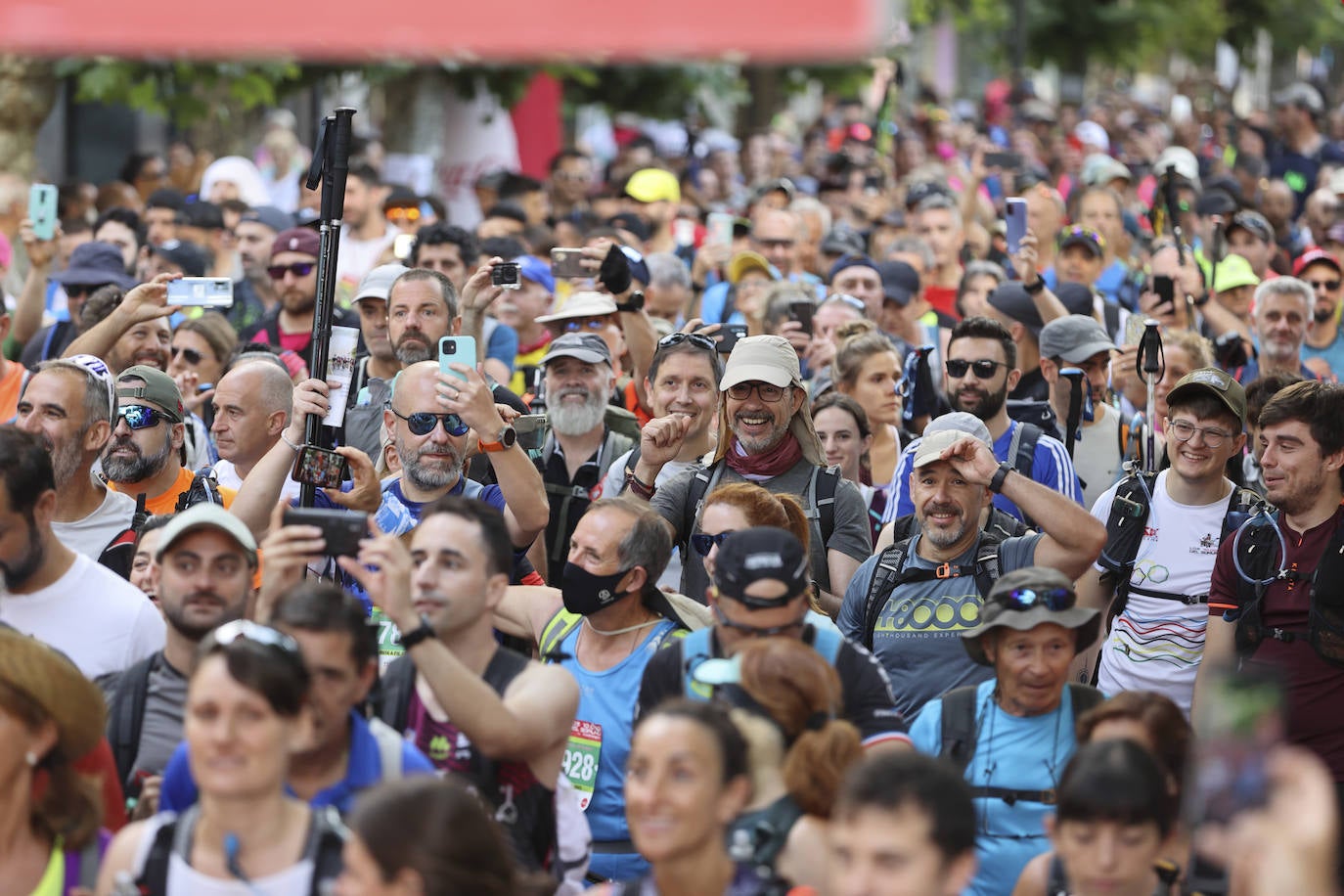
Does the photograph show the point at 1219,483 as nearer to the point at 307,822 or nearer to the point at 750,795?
the point at 750,795

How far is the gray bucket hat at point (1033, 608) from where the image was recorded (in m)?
5.10

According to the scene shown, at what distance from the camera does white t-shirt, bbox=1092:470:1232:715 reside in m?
6.31

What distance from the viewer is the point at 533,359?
9.91 m

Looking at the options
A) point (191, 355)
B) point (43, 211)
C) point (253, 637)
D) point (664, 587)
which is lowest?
point (664, 587)

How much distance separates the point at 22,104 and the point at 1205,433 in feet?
32.5

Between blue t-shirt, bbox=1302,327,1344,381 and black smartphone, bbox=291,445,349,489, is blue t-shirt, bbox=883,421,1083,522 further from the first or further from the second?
blue t-shirt, bbox=1302,327,1344,381

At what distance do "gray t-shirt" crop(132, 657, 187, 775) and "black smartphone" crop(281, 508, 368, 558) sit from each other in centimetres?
53

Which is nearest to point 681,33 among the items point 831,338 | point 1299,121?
point 831,338

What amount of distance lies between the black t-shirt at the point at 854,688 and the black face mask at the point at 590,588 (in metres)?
0.52

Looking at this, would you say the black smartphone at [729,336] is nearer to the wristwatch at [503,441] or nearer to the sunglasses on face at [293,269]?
the wristwatch at [503,441]

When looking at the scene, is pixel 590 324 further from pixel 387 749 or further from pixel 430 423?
pixel 387 749

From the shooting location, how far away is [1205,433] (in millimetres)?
6352

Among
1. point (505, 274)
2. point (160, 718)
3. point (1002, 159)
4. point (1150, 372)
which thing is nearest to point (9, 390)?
point (505, 274)

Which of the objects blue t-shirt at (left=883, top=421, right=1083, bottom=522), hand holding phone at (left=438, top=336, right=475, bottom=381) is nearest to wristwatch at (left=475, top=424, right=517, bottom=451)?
hand holding phone at (left=438, top=336, right=475, bottom=381)
